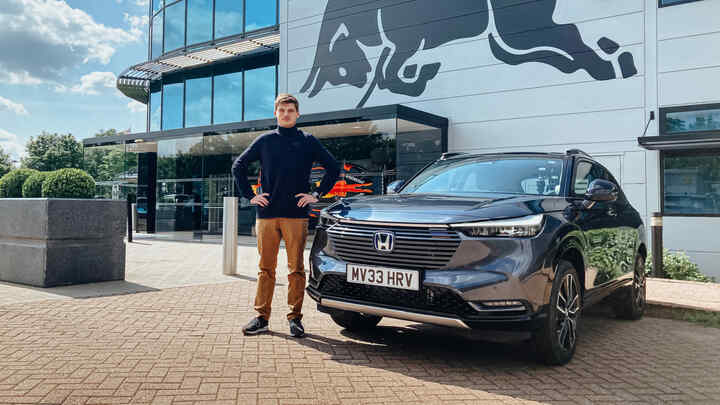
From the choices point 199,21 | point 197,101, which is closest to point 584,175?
point 199,21

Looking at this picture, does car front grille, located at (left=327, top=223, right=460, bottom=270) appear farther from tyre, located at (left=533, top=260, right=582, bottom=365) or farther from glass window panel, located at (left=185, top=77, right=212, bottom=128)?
glass window panel, located at (left=185, top=77, right=212, bottom=128)

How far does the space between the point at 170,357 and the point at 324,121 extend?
1057 centimetres

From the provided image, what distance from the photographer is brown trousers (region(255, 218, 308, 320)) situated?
4.52m

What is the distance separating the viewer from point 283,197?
447 centimetres

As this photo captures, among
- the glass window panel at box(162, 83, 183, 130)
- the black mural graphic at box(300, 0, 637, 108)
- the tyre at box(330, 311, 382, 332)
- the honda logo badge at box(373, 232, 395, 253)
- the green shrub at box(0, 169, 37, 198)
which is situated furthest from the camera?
the glass window panel at box(162, 83, 183, 130)

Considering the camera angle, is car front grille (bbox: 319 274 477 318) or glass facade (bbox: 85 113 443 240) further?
glass facade (bbox: 85 113 443 240)

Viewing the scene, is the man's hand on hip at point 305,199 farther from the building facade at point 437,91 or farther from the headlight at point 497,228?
the building facade at point 437,91

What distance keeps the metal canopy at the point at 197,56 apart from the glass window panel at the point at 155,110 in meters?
0.70

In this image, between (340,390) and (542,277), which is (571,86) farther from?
(340,390)

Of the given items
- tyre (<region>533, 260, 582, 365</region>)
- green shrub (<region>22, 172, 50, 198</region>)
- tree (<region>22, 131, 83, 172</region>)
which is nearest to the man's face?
tyre (<region>533, 260, 582, 365</region>)

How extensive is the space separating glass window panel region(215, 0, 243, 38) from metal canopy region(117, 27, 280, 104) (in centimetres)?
35

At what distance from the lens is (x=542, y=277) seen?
3.54 m

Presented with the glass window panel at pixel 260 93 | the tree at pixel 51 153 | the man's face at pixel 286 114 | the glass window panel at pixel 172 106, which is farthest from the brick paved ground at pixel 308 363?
the tree at pixel 51 153

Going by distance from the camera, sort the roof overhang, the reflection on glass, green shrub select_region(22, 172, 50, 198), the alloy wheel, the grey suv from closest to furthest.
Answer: the grey suv
the alloy wheel
green shrub select_region(22, 172, 50, 198)
the roof overhang
the reflection on glass
